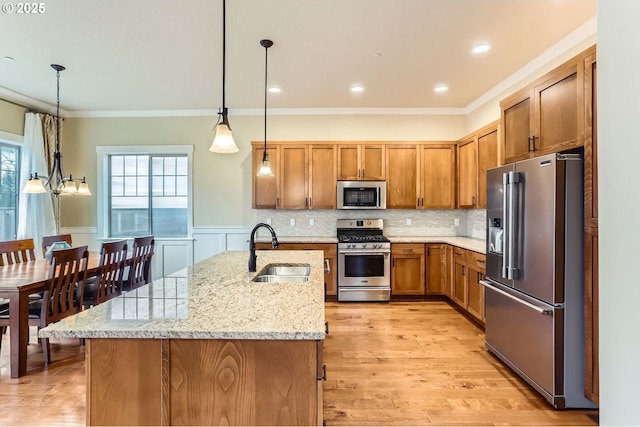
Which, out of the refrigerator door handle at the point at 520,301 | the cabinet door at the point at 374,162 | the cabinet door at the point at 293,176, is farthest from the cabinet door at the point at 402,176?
the refrigerator door handle at the point at 520,301

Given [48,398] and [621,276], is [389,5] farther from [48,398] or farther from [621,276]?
[48,398]

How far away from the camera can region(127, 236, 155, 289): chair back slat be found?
344 cm

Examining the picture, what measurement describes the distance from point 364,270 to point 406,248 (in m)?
0.67

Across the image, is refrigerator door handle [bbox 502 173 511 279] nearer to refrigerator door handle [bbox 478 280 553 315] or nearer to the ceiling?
refrigerator door handle [bbox 478 280 553 315]

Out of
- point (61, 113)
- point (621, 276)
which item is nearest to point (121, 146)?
point (61, 113)

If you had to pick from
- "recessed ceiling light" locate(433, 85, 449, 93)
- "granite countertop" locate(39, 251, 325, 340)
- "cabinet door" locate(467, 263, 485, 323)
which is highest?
"recessed ceiling light" locate(433, 85, 449, 93)

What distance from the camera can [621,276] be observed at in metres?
0.96

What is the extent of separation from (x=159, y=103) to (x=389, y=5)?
142 inches

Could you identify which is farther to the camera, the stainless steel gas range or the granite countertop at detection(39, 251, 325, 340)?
the stainless steel gas range

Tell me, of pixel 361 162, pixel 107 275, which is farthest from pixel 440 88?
pixel 107 275

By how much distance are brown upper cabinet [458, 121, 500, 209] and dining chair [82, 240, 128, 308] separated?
13.3 ft

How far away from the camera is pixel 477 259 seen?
3.38 meters

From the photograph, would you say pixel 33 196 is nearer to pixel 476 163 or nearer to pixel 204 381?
pixel 204 381

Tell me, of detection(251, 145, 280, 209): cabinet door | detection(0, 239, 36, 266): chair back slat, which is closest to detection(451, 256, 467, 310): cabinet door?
detection(251, 145, 280, 209): cabinet door
